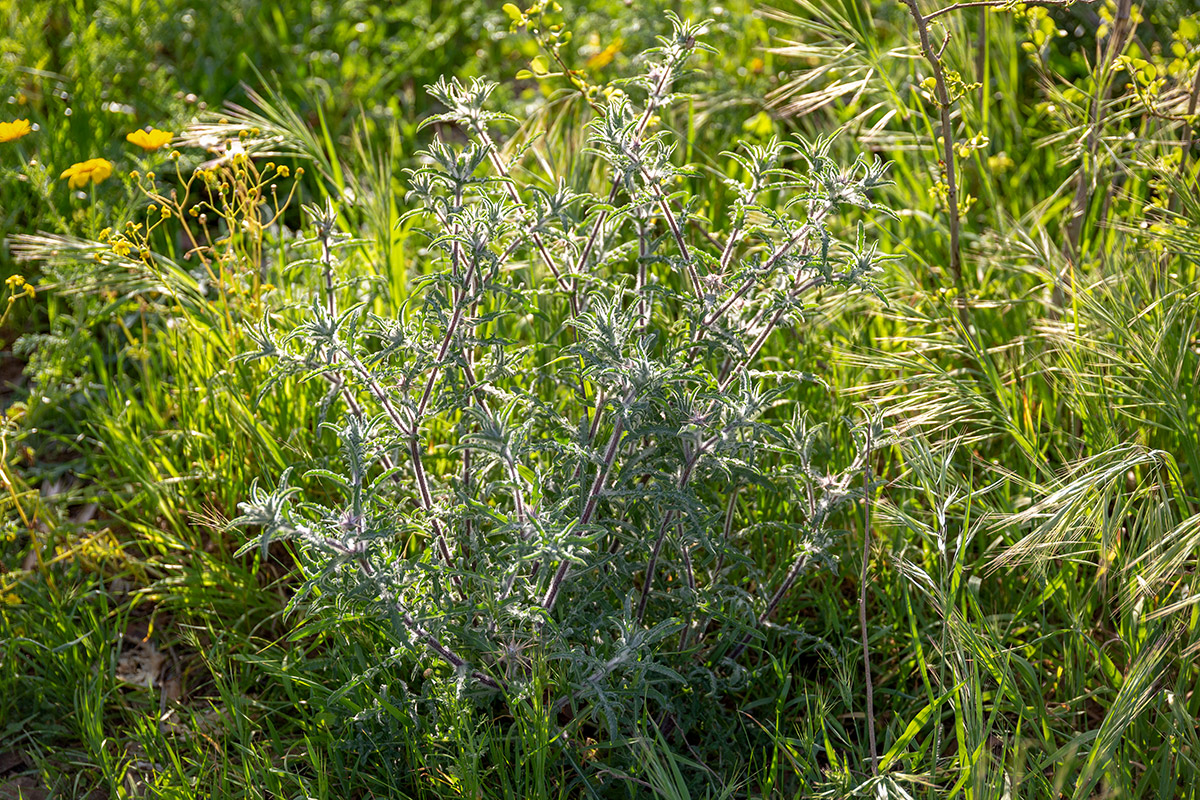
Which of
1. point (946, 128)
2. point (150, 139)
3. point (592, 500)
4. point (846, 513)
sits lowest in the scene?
point (846, 513)

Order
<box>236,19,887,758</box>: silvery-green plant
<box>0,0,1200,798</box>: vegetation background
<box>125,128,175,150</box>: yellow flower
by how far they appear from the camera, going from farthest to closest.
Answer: <box>125,128,175,150</box>: yellow flower → <box>0,0,1200,798</box>: vegetation background → <box>236,19,887,758</box>: silvery-green plant

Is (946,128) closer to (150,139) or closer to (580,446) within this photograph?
Answer: (580,446)

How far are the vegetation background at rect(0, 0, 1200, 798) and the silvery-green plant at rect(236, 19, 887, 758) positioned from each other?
0.39 feet

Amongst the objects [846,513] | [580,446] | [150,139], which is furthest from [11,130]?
[846,513]

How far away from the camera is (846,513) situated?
2045mm

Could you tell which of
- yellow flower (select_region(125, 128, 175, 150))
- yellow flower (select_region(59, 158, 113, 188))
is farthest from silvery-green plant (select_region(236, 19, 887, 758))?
yellow flower (select_region(59, 158, 113, 188))

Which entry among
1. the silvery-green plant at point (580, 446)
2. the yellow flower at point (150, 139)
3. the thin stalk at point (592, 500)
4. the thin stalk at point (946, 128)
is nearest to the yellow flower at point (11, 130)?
the yellow flower at point (150, 139)

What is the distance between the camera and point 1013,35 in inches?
122

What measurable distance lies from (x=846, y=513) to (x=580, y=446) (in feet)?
2.45

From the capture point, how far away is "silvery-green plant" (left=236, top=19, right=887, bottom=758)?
1.50m

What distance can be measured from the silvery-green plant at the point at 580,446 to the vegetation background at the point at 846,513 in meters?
0.12

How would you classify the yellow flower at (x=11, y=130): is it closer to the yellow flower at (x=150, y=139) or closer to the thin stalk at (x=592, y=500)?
the yellow flower at (x=150, y=139)

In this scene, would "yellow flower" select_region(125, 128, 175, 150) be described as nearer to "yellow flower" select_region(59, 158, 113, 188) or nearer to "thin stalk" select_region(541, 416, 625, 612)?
"yellow flower" select_region(59, 158, 113, 188)

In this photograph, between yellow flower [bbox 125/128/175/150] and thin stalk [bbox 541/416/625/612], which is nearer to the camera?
thin stalk [bbox 541/416/625/612]
